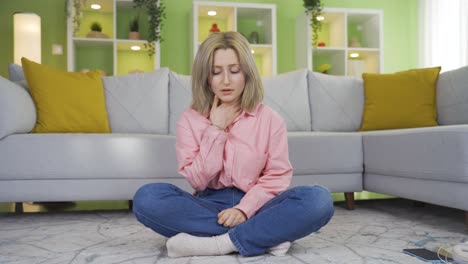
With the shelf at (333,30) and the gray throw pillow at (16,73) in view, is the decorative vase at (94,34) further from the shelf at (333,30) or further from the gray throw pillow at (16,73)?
the shelf at (333,30)

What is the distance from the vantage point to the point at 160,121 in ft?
9.14

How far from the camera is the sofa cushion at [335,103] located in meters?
2.97

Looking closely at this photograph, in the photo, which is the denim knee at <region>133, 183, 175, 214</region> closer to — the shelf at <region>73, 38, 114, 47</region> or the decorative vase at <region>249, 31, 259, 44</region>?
the shelf at <region>73, 38, 114, 47</region>

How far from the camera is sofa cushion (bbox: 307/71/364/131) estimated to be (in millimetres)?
2973

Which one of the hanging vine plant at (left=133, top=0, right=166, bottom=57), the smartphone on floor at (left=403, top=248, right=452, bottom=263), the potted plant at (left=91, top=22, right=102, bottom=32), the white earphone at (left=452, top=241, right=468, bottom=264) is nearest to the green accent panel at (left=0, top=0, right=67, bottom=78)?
the potted plant at (left=91, top=22, right=102, bottom=32)

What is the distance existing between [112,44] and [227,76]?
3.51 m

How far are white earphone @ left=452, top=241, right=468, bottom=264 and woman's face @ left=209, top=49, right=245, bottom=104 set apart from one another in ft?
2.62

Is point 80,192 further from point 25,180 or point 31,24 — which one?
point 31,24

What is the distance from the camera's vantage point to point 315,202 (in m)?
1.32

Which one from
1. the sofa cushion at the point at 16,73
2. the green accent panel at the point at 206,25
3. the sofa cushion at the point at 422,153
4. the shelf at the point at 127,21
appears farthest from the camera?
the green accent panel at the point at 206,25

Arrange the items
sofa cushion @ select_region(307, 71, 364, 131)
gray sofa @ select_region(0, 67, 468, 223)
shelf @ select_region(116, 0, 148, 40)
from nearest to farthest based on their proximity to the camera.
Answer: gray sofa @ select_region(0, 67, 468, 223) → sofa cushion @ select_region(307, 71, 364, 131) → shelf @ select_region(116, 0, 148, 40)

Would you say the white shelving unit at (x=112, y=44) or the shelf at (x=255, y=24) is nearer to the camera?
the white shelving unit at (x=112, y=44)

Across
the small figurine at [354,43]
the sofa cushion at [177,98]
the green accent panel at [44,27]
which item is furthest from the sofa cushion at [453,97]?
the green accent panel at [44,27]

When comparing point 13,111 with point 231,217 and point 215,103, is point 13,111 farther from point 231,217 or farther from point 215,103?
point 231,217
